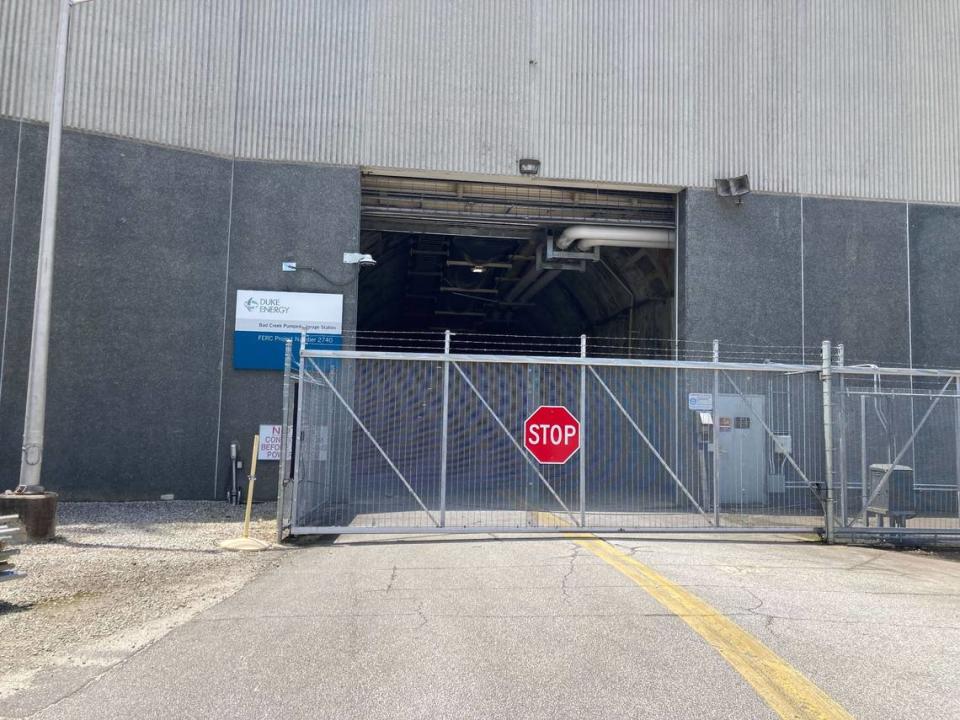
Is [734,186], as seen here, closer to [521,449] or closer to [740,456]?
[740,456]

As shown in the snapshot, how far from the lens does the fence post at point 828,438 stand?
37.9 feet

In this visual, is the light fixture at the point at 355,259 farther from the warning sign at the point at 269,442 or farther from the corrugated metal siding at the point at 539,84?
the warning sign at the point at 269,442

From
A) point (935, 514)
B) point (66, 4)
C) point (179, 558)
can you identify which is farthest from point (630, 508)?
point (66, 4)

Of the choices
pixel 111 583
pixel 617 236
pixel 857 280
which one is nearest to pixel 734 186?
pixel 617 236

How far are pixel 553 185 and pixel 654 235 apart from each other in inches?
106

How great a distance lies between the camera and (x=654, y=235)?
1803 centimetres

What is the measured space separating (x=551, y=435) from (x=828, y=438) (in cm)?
411

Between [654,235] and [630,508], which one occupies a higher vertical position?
[654,235]

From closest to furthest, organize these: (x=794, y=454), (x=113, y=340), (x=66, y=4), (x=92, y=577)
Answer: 1. (x=92, y=577)
2. (x=66, y=4)
3. (x=794, y=454)
4. (x=113, y=340)

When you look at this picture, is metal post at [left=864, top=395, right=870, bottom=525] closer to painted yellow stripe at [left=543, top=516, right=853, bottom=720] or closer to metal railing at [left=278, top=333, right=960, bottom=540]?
metal railing at [left=278, top=333, right=960, bottom=540]

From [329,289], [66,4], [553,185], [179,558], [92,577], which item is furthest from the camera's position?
[553,185]

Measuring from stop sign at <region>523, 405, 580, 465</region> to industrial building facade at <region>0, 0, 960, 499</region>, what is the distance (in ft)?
18.7

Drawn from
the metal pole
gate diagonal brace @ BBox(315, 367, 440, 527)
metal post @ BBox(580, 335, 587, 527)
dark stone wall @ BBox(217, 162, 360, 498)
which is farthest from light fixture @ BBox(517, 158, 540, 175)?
the metal pole

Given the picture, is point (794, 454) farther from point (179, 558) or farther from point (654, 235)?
point (179, 558)
